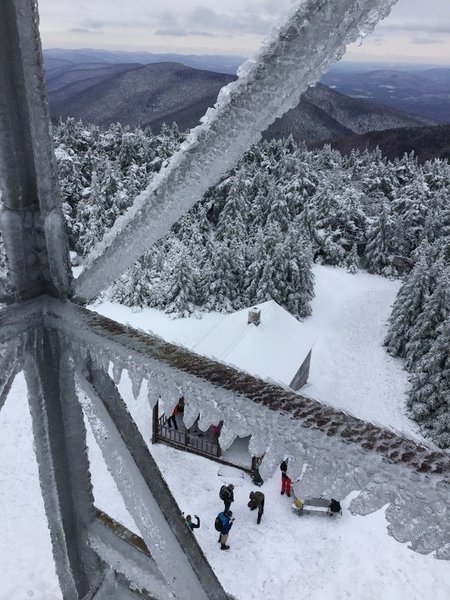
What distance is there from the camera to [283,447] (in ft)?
3.62

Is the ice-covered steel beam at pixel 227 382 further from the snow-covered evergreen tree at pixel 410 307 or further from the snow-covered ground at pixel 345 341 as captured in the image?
the snow-covered evergreen tree at pixel 410 307

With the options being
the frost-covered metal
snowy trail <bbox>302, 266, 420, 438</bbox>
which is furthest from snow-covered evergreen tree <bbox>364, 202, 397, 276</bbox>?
the frost-covered metal

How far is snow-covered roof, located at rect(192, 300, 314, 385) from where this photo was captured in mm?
16297

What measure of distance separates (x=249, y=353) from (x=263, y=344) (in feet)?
3.09

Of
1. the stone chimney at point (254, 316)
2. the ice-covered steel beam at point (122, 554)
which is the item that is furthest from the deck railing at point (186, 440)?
the ice-covered steel beam at point (122, 554)

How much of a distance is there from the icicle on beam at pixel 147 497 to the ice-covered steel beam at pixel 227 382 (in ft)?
0.58

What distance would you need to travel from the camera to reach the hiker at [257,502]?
11.4 metres

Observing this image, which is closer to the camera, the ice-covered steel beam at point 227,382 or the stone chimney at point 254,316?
the ice-covered steel beam at point 227,382

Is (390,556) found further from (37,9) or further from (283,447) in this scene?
(37,9)

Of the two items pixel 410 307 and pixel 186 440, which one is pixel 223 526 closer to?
pixel 186 440

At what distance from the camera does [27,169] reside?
1301 mm

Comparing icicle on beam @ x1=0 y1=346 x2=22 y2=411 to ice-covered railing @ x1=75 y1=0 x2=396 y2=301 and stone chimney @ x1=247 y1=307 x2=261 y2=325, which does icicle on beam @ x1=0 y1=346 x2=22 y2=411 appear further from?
stone chimney @ x1=247 y1=307 x2=261 y2=325

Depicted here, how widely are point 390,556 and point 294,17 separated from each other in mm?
12311

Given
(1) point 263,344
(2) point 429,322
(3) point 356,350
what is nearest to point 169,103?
(3) point 356,350
